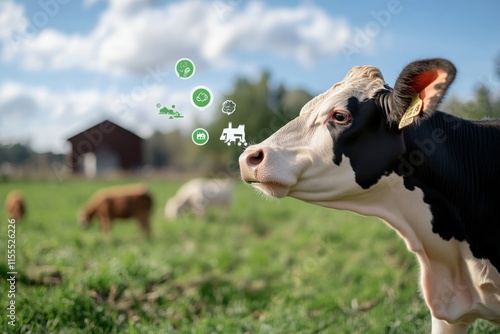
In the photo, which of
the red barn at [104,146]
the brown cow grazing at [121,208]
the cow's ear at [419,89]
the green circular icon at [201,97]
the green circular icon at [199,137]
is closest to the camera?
the cow's ear at [419,89]

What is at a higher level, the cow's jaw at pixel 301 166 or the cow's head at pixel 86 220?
the cow's jaw at pixel 301 166

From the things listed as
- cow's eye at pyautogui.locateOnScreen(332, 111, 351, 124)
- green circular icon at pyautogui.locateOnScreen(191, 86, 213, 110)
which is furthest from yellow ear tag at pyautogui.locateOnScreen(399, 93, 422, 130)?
green circular icon at pyautogui.locateOnScreen(191, 86, 213, 110)

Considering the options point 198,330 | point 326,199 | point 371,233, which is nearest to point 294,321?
point 198,330

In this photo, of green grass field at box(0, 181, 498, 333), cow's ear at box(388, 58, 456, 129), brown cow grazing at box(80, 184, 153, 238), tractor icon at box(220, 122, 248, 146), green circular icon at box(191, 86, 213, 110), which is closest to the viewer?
cow's ear at box(388, 58, 456, 129)

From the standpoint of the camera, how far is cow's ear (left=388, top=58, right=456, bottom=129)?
Answer: 2.36 m

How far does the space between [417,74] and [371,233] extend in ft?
21.8

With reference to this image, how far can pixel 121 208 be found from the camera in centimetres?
1073

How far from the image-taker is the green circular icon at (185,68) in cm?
439

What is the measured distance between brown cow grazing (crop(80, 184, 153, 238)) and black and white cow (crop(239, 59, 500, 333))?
27.0ft

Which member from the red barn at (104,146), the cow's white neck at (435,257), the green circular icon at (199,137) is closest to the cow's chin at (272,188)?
the cow's white neck at (435,257)

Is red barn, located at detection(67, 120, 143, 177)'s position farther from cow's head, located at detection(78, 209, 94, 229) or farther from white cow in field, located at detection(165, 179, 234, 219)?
white cow in field, located at detection(165, 179, 234, 219)

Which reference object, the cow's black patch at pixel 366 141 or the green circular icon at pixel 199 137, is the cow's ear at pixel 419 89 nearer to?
the cow's black patch at pixel 366 141

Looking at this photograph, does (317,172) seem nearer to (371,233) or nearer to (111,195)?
(371,233)

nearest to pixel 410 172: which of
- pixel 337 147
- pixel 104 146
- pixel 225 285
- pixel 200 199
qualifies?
pixel 337 147
